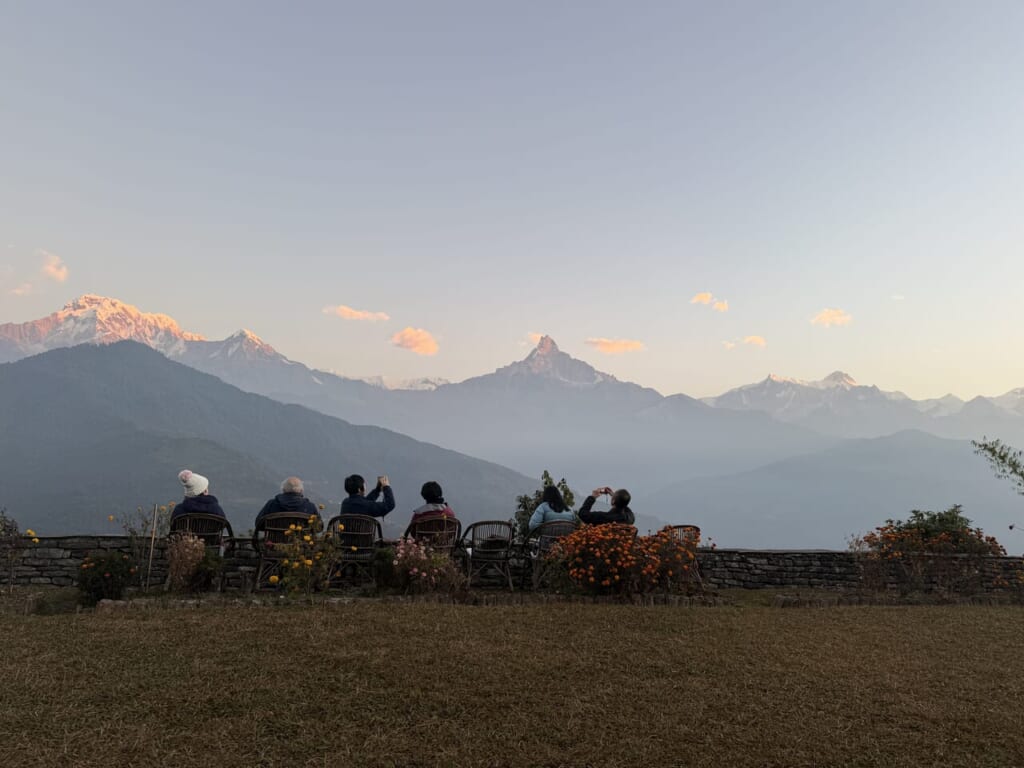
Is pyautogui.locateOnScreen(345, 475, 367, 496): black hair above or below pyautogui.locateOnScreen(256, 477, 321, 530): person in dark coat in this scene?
above

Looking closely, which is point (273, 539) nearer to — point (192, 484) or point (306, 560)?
point (306, 560)

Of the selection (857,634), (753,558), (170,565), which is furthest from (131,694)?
(753,558)

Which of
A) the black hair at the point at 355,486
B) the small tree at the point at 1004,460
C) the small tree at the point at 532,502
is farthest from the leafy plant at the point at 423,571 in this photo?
the small tree at the point at 1004,460

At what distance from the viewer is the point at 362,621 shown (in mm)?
7000

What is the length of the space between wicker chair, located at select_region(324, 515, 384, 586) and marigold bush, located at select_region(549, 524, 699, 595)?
264cm

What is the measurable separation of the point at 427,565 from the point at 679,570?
3445mm

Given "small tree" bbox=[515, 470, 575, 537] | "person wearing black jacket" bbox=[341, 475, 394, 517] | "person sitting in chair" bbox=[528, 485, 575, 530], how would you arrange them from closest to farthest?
"person wearing black jacket" bbox=[341, 475, 394, 517] < "person sitting in chair" bbox=[528, 485, 575, 530] < "small tree" bbox=[515, 470, 575, 537]

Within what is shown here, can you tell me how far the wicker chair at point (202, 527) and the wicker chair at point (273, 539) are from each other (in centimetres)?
66

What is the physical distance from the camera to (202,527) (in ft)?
30.9

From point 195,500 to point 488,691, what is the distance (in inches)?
246

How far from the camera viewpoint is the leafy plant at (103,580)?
27.3ft

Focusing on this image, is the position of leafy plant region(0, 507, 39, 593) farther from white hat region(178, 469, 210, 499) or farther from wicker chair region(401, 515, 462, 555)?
wicker chair region(401, 515, 462, 555)

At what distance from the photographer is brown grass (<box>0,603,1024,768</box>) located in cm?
430

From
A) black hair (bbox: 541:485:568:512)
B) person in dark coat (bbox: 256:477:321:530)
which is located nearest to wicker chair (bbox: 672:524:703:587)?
black hair (bbox: 541:485:568:512)
